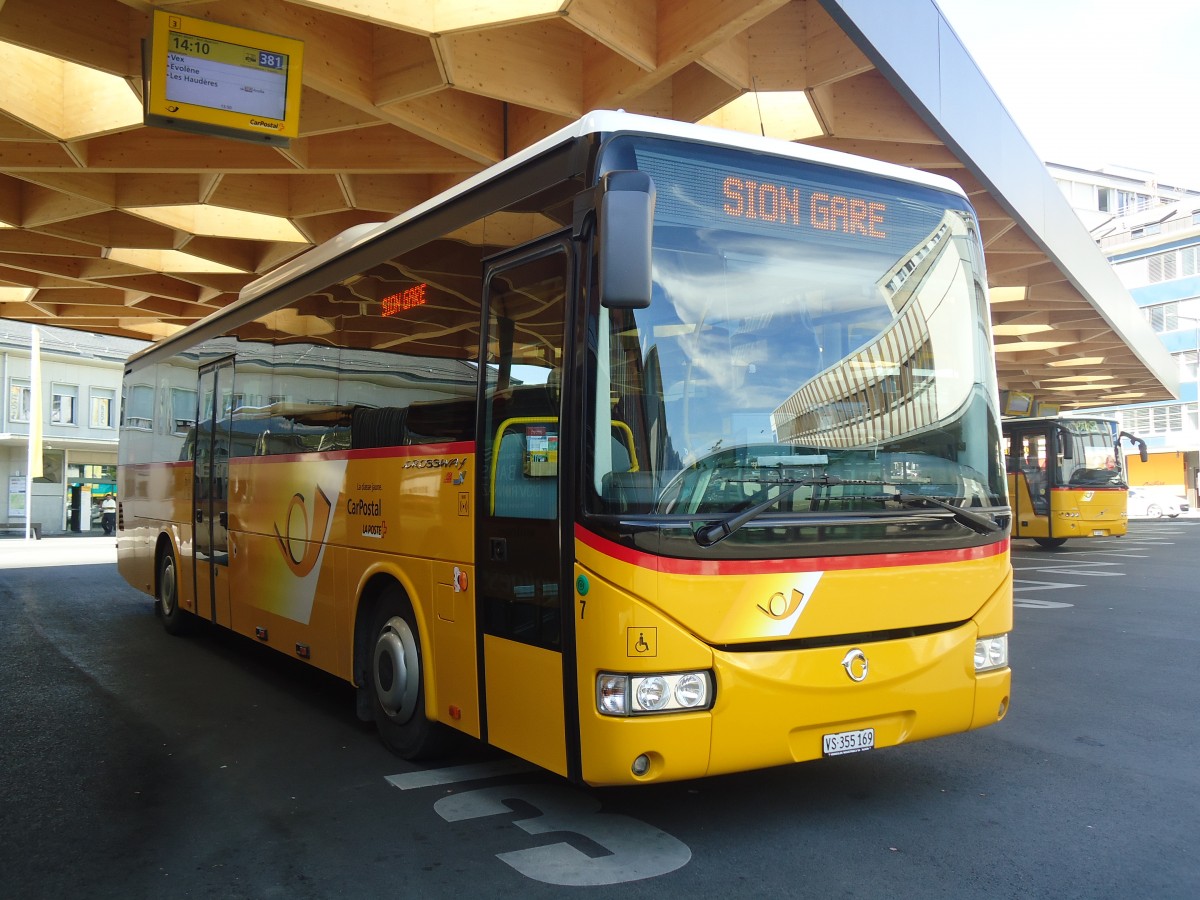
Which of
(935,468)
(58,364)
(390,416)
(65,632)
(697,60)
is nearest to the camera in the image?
(935,468)

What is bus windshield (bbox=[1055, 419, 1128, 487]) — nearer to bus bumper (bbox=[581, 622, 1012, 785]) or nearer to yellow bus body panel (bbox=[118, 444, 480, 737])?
yellow bus body panel (bbox=[118, 444, 480, 737])

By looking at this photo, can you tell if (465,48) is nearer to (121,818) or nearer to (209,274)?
(121,818)

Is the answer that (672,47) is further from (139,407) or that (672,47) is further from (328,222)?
(139,407)

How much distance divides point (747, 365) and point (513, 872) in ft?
7.84

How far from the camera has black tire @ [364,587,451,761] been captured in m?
6.12

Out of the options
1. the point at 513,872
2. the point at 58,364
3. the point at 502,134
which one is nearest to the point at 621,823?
the point at 513,872

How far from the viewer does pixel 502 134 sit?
35.4 feet

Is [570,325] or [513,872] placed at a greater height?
[570,325]

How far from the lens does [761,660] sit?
4547 mm

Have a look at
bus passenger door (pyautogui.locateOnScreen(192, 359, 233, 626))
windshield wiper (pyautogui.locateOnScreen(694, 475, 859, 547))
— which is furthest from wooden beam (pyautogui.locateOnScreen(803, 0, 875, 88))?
bus passenger door (pyautogui.locateOnScreen(192, 359, 233, 626))

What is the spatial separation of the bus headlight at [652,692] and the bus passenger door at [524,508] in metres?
0.25

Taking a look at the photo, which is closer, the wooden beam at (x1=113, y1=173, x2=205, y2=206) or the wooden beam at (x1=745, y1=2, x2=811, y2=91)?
the wooden beam at (x1=745, y1=2, x2=811, y2=91)

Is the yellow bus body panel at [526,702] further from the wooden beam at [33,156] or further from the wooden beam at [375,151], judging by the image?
the wooden beam at [33,156]

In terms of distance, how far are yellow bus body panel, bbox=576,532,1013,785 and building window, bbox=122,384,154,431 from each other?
982cm
